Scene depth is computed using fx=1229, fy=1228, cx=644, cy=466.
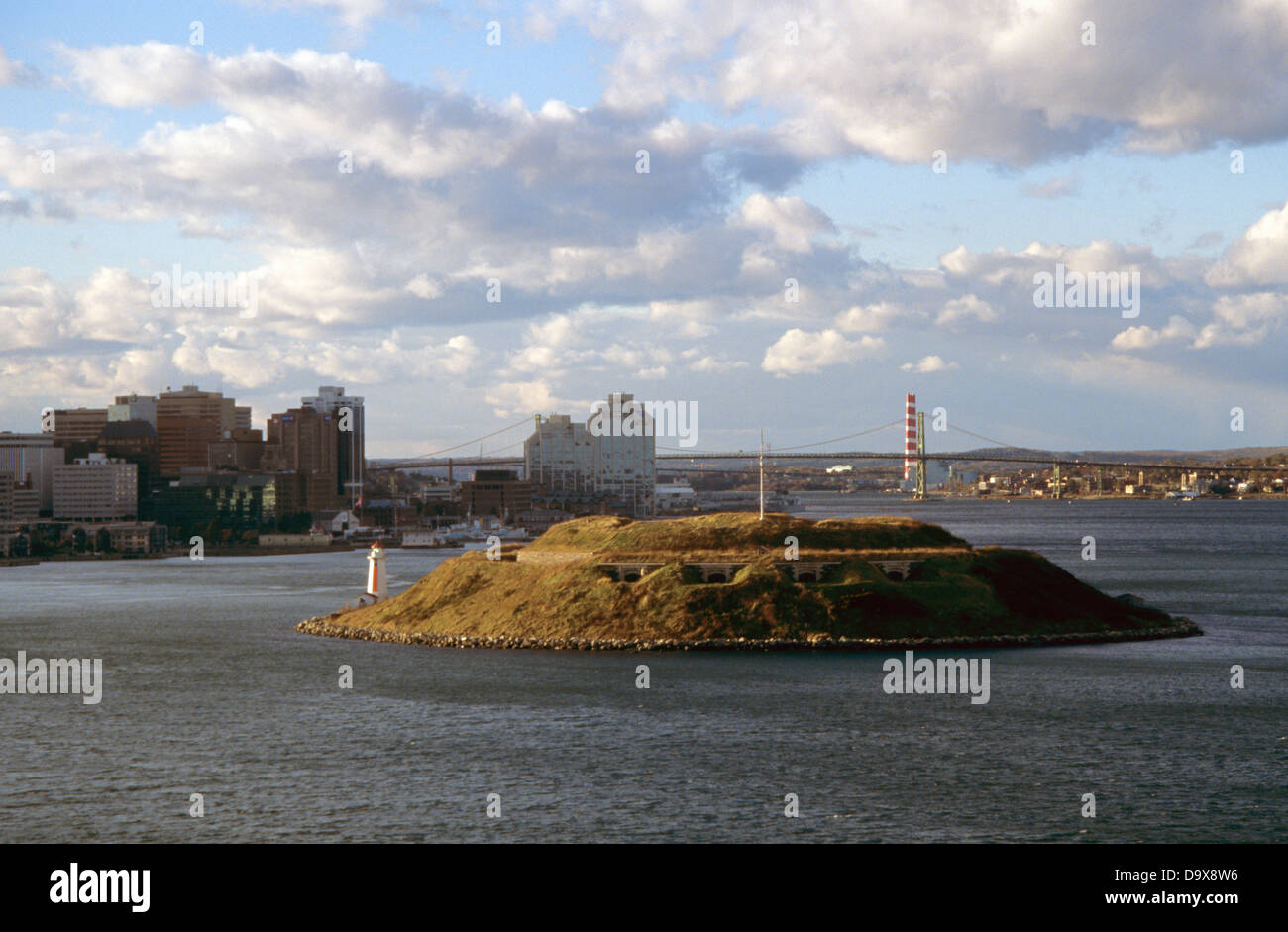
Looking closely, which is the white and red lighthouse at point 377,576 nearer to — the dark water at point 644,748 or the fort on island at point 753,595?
the fort on island at point 753,595

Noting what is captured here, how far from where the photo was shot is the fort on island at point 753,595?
49.8m

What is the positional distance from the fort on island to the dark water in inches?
84.5

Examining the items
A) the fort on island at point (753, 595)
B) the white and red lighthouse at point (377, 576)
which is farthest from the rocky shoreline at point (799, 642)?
the white and red lighthouse at point (377, 576)

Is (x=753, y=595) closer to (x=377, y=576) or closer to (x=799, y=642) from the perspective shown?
(x=799, y=642)

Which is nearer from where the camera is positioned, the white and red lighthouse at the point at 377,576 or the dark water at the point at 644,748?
the dark water at the point at 644,748

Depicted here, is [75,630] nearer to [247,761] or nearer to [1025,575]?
[247,761]

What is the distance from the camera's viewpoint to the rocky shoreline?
4831 centimetres

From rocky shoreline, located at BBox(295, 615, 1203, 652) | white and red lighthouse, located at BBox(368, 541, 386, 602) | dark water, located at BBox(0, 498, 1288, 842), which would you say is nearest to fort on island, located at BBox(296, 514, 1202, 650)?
rocky shoreline, located at BBox(295, 615, 1203, 652)

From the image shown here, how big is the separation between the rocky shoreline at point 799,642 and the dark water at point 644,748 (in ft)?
4.17

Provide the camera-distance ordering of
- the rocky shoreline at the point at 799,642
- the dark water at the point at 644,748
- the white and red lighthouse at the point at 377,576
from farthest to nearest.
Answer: the white and red lighthouse at the point at 377,576
the rocky shoreline at the point at 799,642
the dark water at the point at 644,748

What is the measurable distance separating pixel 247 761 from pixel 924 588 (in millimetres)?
30366

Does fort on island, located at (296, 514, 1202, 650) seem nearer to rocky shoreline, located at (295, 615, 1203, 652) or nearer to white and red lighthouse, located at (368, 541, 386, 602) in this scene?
rocky shoreline, located at (295, 615, 1203, 652)

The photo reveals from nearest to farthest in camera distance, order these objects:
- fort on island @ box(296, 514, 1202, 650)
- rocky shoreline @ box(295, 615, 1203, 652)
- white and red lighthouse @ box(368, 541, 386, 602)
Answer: rocky shoreline @ box(295, 615, 1203, 652)
fort on island @ box(296, 514, 1202, 650)
white and red lighthouse @ box(368, 541, 386, 602)
